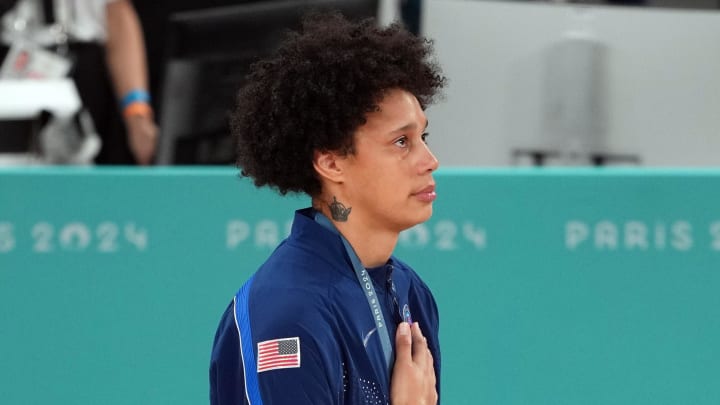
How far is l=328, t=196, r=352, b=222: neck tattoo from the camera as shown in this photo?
1.96 meters

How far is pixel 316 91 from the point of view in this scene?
1.89 m

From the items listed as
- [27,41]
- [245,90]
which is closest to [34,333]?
[27,41]

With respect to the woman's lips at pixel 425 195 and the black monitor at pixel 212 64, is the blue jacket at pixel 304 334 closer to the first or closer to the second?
the woman's lips at pixel 425 195

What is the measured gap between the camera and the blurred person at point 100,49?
13.3ft

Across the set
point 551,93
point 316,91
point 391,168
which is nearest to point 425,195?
point 391,168

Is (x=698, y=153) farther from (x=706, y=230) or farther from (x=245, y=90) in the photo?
(x=245, y=90)

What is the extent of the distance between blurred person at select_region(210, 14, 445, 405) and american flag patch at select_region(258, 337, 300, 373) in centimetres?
1

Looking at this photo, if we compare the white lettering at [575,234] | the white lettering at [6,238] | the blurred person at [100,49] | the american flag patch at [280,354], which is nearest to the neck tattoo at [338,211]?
the american flag patch at [280,354]

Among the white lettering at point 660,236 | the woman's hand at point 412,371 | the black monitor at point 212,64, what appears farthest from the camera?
the black monitor at point 212,64

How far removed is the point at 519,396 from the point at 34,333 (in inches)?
48.2

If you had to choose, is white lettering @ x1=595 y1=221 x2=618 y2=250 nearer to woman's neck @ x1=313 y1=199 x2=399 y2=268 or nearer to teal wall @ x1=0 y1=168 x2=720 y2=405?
teal wall @ x1=0 y1=168 x2=720 y2=405

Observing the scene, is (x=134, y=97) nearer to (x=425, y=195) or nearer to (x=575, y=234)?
(x=575, y=234)

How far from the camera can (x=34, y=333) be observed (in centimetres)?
329

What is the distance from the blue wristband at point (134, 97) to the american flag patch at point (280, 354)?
99.5 inches
